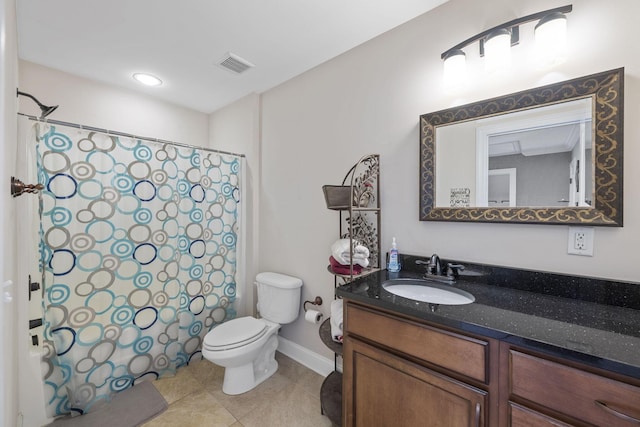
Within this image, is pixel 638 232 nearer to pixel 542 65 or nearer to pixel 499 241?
pixel 499 241

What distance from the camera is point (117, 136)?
175 cm

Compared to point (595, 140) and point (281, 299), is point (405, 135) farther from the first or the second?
point (281, 299)

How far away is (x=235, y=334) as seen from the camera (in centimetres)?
179

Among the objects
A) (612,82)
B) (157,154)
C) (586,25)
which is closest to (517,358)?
(612,82)

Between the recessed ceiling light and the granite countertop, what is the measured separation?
2.34 m

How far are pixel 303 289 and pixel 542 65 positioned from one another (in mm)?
1927

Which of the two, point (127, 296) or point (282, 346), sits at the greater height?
point (127, 296)

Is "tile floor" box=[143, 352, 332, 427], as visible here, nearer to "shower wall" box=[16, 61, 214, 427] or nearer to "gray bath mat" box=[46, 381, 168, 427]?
"gray bath mat" box=[46, 381, 168, 427]

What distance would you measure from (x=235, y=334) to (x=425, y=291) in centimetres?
130

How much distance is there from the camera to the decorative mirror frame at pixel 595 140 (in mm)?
979

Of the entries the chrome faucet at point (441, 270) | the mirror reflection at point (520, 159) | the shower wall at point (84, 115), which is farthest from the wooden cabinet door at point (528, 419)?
the shower wall at point (84, 115)

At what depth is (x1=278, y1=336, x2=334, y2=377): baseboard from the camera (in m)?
1.92

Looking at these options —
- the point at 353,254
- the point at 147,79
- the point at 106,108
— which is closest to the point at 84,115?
the point at 106,108

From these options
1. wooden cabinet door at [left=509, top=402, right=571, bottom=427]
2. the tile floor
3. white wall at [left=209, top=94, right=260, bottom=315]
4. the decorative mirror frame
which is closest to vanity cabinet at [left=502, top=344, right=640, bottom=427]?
wooden cabinet door at [left=509, top=402, right=571, bottom=427]
